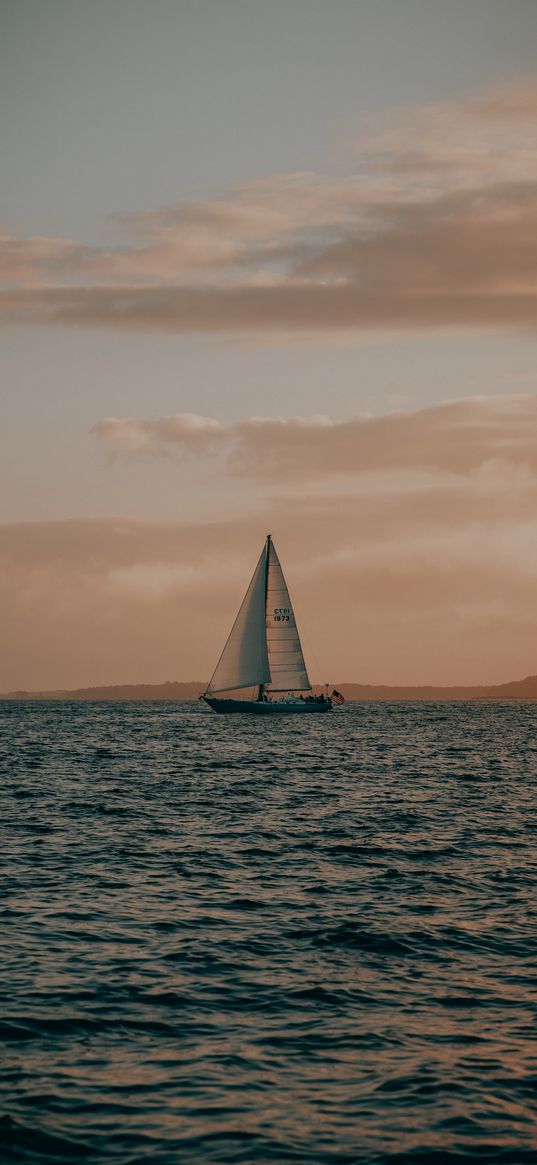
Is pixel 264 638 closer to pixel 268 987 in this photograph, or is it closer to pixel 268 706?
pixel 268 706

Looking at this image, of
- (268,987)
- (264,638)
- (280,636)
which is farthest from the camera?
(280,636)

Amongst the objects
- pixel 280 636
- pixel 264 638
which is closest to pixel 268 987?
pixel 264 638

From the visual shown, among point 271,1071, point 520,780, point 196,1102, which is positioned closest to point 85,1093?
point 196,1102

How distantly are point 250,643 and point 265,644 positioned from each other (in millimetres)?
1657

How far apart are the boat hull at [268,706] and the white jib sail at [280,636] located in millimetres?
2333

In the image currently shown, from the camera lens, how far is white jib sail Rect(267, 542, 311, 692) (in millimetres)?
121312

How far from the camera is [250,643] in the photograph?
121188mm

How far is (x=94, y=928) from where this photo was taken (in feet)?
65.8

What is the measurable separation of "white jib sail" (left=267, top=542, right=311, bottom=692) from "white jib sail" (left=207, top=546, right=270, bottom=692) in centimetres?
79

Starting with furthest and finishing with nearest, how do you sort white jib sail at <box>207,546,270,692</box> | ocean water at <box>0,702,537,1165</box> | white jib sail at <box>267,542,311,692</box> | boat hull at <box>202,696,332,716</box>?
boat hull at <box>202,696,332,716</box> → white jib sail at <box>267,542,311,692</box> → white jib sail at <box>207,546,270,692</box> → ocean water at <box>0,702,537,1165</box>

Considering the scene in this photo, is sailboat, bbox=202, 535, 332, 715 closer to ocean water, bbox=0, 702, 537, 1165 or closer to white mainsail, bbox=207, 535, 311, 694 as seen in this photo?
white mainsail, bbox=207, 535, 311, 694

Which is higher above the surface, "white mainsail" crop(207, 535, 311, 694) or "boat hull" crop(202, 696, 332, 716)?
"white mainsail" crop(207, 535, 311, 694)

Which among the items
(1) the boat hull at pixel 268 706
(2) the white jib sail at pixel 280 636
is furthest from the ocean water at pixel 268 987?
(1) the boat hull at pixel 268 706

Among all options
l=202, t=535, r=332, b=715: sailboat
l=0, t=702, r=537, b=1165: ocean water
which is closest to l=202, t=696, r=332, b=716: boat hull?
l=202, t=535, r=332, b=715: sailboat
